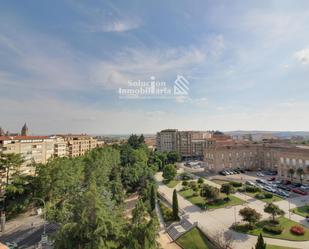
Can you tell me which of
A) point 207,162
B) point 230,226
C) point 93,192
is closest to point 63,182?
point 93,192

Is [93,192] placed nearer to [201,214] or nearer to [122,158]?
[201,214]

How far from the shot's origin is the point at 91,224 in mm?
14992

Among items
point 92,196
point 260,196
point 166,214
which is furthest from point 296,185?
point 92,196

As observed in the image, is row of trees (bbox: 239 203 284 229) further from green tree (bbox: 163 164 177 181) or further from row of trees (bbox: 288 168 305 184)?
green tree (bbox: 163 164 177 181)

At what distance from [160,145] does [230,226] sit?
80.7 m

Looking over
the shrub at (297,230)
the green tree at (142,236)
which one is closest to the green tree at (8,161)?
the green tree at (142,236)

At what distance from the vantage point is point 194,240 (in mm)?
24609

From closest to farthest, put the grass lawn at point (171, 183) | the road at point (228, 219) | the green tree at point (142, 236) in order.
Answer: the green tree at point (142, 236) < the road at point (228, 219) < the grass lawn at point (171, 183)

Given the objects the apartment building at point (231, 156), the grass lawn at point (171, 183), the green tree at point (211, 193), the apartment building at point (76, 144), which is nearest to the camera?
the green tree at point (211, 193)

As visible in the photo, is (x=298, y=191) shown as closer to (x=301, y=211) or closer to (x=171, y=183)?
(x=301, y=211)

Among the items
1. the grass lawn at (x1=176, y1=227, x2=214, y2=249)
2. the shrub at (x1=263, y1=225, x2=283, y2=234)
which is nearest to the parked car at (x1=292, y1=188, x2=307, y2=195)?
the shrub at (x1=263, y1=225, x2=283, y2=234)

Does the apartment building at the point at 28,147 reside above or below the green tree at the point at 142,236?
above

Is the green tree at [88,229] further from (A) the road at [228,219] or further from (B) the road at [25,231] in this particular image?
(B) the road at [25,231]

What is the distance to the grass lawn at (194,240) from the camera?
77.2 ft
